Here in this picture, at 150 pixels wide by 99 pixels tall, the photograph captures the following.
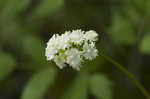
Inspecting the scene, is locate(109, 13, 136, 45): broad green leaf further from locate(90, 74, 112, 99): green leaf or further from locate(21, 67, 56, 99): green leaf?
locate(21, 67, 56, 99): green leaf

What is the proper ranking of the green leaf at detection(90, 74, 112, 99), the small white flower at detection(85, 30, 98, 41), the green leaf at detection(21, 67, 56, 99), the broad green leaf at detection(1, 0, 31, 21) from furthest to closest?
the broad green leaf at detection(1, 0, 31, 21), the green leaf at detection(21, 67, 56, 99), the green leaf at detection(90, 74, 112, 99), the small white flower at detection(85, 30, 98, 41)

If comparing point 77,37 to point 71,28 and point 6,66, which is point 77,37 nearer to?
point 6,66

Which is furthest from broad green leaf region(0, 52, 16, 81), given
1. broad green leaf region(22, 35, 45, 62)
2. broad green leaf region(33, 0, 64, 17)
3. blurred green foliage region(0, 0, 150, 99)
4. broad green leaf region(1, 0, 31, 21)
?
broad green leaf region(33, 0, 64, 17)

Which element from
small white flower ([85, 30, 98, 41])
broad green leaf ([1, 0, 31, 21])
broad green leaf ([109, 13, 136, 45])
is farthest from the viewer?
broad green leaf ([109, 13, 136, 45])

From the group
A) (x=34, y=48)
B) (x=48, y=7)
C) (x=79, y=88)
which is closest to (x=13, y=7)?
Answer: (x=48, y=7)

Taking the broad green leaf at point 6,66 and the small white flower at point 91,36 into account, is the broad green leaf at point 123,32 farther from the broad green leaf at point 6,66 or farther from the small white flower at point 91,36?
the small white flower at point 91,36

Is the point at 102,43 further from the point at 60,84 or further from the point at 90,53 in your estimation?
the point at 90,53

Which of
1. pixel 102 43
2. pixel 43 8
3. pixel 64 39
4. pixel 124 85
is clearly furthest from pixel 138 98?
pixel 64 39
